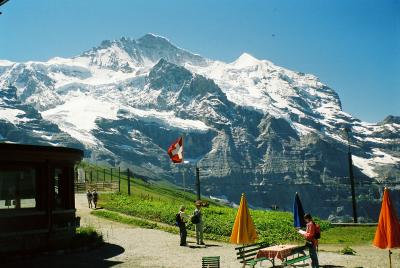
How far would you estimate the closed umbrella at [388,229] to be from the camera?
18.7m

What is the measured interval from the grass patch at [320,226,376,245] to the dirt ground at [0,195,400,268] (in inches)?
95.4

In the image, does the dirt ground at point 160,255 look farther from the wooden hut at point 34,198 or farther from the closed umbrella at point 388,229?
the closed umbrella at point 388,229

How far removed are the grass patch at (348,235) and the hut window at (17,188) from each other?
17.8 m

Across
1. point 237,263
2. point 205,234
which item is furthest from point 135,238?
point 237,263

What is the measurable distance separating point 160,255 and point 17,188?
7.76 meters

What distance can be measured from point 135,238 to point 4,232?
9839 mm

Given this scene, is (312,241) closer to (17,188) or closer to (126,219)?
(17,188)

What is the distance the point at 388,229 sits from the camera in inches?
740

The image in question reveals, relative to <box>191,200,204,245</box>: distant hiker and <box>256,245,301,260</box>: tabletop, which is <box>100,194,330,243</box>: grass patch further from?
<box>256,245,301,260</box>: tabletop

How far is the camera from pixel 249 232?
21016 mm

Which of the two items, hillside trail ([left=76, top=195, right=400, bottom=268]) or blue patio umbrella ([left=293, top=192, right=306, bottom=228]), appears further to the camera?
blue patio umbrella ([left=293, top=192, right=306, bottom=228])

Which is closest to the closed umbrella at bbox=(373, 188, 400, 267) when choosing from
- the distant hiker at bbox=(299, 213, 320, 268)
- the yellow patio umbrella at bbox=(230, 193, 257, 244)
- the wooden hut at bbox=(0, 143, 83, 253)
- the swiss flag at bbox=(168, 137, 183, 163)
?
the distant hiker at bbox=(299, 213, 320, 268)

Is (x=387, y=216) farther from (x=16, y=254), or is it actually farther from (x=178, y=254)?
(x=16, y=254)

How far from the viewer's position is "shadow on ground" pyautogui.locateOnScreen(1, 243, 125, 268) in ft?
73.8
